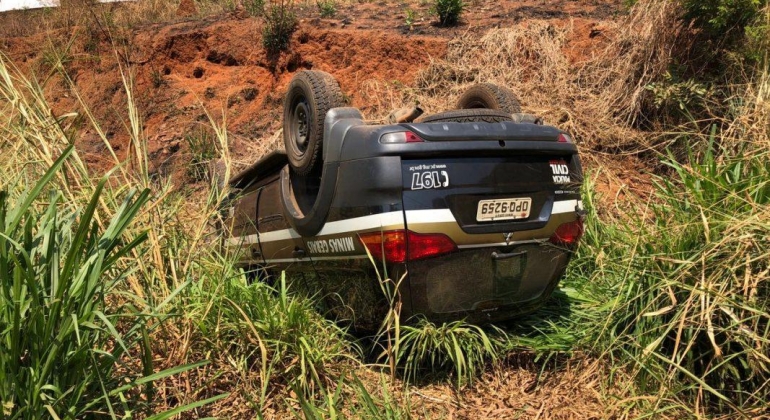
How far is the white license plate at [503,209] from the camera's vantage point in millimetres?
3498

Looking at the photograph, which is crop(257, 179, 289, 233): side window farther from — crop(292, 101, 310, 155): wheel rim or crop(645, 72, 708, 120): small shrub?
crop(645, 72, 708, 120): small shrub

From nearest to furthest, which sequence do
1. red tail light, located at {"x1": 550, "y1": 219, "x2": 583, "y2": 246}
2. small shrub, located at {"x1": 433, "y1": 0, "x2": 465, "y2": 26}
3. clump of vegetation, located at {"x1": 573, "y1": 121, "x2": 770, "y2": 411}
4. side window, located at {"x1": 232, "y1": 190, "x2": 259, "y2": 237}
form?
clump of vegetation, located at {"x1": 573, "y1": 121, "x2": 770, "y2": 411} → red tail light, located at {"x1": 550, "y1": 219, "x2": 583, "y2": 246} → side window, located at {"x1": 232, "y1": 190, "x2": 259, "y2": 237} → small shrub, located at {"x1": 433, "y1": 0, "x2": 465, "y2": 26}

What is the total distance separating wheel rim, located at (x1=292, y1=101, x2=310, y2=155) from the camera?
4.35m

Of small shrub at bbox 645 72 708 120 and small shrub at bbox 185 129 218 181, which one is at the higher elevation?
small shrub at bbox 645 72 708 120

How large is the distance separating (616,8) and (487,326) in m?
6.85

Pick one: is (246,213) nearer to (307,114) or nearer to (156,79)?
(307,114)

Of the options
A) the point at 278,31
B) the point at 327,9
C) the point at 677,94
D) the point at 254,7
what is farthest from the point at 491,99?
the point at 254,7

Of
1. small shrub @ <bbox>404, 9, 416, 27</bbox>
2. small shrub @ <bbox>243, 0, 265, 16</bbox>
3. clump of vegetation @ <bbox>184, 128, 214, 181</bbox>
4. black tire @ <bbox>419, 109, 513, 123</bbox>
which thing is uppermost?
small shrub @ <bbox>243, 0, 265, 16</bbox>

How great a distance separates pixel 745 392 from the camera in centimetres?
298

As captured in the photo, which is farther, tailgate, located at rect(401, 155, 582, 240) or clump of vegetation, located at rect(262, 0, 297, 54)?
clump of vegetation, located at rect(262, 0, 297, 54)

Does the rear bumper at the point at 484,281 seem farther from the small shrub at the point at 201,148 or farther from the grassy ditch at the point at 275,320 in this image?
the small shrub at the point at 201,148

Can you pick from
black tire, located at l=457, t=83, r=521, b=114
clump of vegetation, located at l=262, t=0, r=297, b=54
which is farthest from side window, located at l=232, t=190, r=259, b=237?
clump of vegetation, located at l=262, t=0, r=297, b=54

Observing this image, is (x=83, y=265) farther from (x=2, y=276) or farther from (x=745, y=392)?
(x=745, y=392)

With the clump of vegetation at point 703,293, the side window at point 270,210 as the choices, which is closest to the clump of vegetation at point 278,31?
the side window at point 270,210
